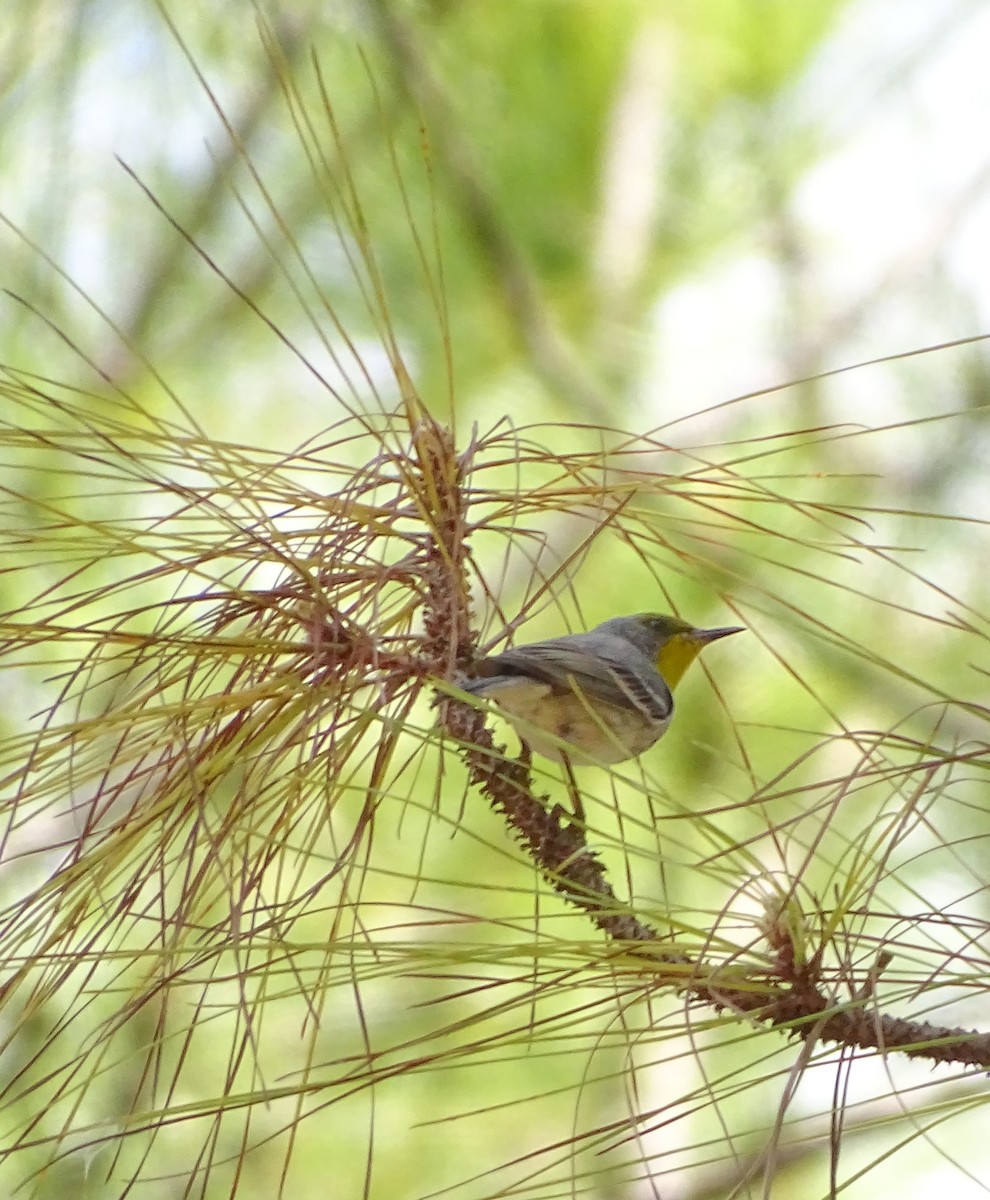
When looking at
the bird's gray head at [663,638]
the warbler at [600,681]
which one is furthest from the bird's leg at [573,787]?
the bird's gray head at [663,638]

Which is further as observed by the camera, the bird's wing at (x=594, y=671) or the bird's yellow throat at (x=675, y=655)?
the bird's yellow throat at (x=675, y=655)

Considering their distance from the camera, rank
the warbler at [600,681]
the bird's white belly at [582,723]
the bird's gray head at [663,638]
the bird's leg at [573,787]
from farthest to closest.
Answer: the bird's gray head at [663,638] < the bird's white belly at [582,723] < the warbler at [600,681] < the bird's leg at [573,787]

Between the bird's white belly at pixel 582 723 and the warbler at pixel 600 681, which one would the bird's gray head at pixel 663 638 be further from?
the bird's white belly at pixel 582 723

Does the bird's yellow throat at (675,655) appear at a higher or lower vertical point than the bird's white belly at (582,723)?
higher

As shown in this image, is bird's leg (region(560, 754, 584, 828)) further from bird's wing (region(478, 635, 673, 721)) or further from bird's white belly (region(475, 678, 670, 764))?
bird's white belly (region(475, 678, 670, 764))

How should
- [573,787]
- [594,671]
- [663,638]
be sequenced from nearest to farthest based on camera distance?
[573,787], [594,671], [663,638]

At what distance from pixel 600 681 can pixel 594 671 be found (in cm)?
12

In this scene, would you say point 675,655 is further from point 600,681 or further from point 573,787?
point 573,787

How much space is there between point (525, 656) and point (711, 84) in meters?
1.61

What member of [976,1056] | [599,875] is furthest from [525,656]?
[976,1056]

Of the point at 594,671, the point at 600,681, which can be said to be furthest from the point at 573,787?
the point at 600,681

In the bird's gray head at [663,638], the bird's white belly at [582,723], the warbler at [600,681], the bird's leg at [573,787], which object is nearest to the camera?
the bird's leg at [573,787]

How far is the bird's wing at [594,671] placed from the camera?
106 cm

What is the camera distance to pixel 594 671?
1.29 m
